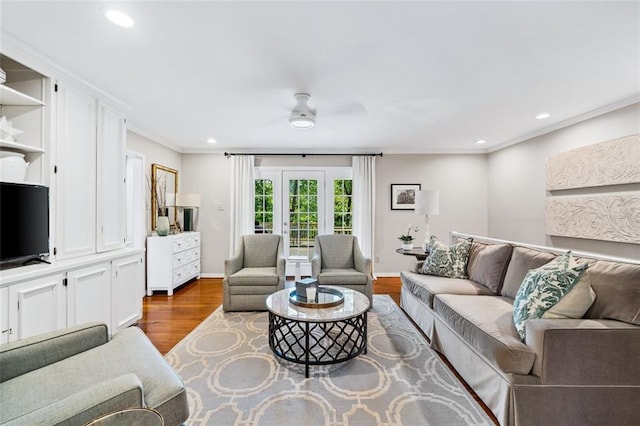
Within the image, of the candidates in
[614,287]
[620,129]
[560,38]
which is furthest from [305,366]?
[620,129]

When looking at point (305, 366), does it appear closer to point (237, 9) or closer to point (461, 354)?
point (461, 354)

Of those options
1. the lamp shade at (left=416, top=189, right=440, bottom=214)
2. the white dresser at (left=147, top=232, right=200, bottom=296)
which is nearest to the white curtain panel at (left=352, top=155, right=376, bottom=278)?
the lamp shade at (left=416, top=189, right=440, bottom=214)

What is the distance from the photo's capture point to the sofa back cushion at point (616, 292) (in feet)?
5.18

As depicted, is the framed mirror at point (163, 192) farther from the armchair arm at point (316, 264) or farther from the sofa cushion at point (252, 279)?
the armchair arm at point (316, 264)

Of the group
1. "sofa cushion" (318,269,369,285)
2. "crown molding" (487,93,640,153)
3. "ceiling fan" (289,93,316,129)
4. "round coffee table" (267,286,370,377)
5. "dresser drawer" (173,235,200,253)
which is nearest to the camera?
"round coffee table" (267,286,370,377)

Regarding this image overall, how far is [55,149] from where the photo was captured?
226 centimetres

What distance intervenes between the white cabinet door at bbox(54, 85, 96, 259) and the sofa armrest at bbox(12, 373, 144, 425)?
72.7 inches

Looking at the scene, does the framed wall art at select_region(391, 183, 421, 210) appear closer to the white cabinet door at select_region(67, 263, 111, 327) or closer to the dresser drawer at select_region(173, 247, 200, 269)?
the dresser drawer at select_region(173, 247, 200, 269)

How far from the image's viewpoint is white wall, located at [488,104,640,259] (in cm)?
301

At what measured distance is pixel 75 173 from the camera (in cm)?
244

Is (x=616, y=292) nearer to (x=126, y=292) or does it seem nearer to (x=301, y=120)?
(x=301, y=120)

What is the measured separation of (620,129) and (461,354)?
2.98 metres

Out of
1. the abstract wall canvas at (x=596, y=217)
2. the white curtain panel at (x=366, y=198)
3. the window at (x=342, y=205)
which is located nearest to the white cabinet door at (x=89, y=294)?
the window at (x=342, y=205)

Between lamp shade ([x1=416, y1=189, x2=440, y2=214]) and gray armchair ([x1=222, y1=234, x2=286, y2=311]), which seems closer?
gray armchair ([x1=222, y1=234, x2=286, y2=311])
